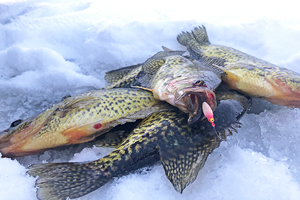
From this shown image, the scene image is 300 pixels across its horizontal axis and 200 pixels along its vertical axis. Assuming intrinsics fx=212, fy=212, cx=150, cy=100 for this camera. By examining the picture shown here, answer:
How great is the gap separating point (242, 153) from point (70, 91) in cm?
255

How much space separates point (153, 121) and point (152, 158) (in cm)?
39

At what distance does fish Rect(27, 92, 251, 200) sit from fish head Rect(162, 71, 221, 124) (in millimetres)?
180

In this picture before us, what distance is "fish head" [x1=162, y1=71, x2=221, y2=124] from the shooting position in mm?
1832

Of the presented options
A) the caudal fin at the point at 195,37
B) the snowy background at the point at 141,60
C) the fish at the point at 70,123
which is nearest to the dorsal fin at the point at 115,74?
the snowy background at the point at 141,60

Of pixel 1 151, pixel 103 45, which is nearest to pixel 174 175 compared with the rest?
pixel 1 151

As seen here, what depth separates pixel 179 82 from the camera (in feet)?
7.23

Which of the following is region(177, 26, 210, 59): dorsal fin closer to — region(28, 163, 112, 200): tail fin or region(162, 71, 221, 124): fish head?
region(162, 71, 221, 124): fish head

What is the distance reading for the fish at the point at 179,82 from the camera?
186cm

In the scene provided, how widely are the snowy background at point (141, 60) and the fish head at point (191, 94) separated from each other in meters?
0.55

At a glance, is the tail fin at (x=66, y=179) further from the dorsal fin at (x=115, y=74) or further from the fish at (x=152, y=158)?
the dorsal fin at (x=115, y=74)

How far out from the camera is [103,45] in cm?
407

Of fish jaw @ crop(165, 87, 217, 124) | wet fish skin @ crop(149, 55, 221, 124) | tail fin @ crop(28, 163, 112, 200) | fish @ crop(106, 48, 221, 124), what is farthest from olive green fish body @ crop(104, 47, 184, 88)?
tail fin @ crop(28, 163, 112, 200)

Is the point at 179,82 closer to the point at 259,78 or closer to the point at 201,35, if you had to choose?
the point at 259,78

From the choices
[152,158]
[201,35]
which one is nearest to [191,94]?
[152,158]
